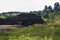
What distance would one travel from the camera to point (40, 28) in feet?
148

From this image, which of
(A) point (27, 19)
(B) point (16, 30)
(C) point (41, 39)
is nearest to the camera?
(C) point (41, 39)

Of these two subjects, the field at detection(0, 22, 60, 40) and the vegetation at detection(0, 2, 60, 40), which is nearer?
the field at detection(0, 22, 60, 40)

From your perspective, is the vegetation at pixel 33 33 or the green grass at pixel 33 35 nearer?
the green grass at pixel 33 35

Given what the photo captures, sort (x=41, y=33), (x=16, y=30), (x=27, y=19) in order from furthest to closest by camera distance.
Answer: (x=27, y=19) < (x=16, y=30) < (x=41, y=33)

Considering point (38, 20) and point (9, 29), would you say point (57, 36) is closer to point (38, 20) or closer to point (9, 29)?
point (9, 29)

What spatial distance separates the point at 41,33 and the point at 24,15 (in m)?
19.2

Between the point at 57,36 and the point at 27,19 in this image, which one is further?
the point at 27,19

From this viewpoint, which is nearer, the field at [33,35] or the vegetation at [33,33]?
the field at [33,35]

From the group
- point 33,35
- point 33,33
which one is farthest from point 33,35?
point 33,33

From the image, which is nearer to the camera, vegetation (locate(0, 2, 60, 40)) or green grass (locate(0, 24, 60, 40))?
green grass (locate(0, 24, 60, 40))

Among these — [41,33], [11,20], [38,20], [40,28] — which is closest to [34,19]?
[38,20]

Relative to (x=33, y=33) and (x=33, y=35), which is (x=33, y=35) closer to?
(x=33, y=35)

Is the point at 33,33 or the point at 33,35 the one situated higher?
the point at 33,35

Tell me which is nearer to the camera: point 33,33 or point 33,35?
point 33,35
